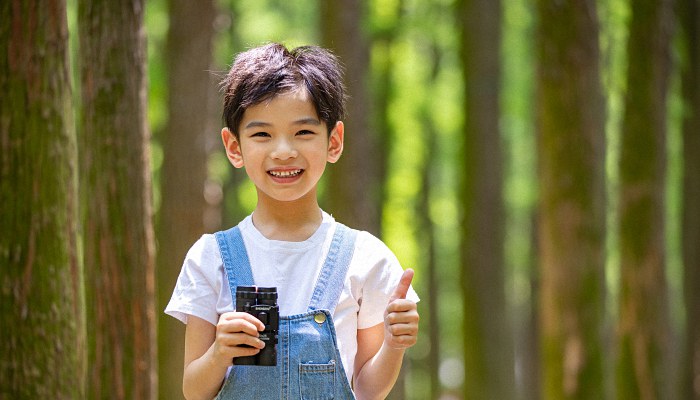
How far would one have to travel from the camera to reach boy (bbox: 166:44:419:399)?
3184 mm

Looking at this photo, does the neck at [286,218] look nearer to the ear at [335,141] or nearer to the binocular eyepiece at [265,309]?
the ear at [335,141]

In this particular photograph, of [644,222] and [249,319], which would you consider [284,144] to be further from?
[644,222]

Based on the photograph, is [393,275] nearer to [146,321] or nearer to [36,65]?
[36,65]

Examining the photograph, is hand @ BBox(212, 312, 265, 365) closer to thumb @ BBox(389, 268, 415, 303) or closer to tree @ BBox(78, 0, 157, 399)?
thumb @ BBox(389, 268, 415, 303)

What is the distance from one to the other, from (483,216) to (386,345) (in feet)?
29.5

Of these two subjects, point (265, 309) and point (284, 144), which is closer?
point (265, 309)

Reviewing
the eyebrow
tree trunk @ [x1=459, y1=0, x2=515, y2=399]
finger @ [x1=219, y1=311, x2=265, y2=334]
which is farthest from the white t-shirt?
tree trunk @ [x1=459, y1=0, x2=515, y2=399]

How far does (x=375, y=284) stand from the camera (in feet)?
11.1

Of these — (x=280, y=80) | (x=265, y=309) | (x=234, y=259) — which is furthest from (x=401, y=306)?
(x=280, y=80)

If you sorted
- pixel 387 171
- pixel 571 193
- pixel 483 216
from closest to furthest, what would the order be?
pixel 571 193
pixel 483 216
pixel 387 171

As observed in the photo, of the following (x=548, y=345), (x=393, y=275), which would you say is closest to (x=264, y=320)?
(x=393, y=275)

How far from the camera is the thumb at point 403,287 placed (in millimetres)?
3195

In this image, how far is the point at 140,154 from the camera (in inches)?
240

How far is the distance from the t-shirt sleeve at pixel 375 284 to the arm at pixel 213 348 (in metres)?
0.47
